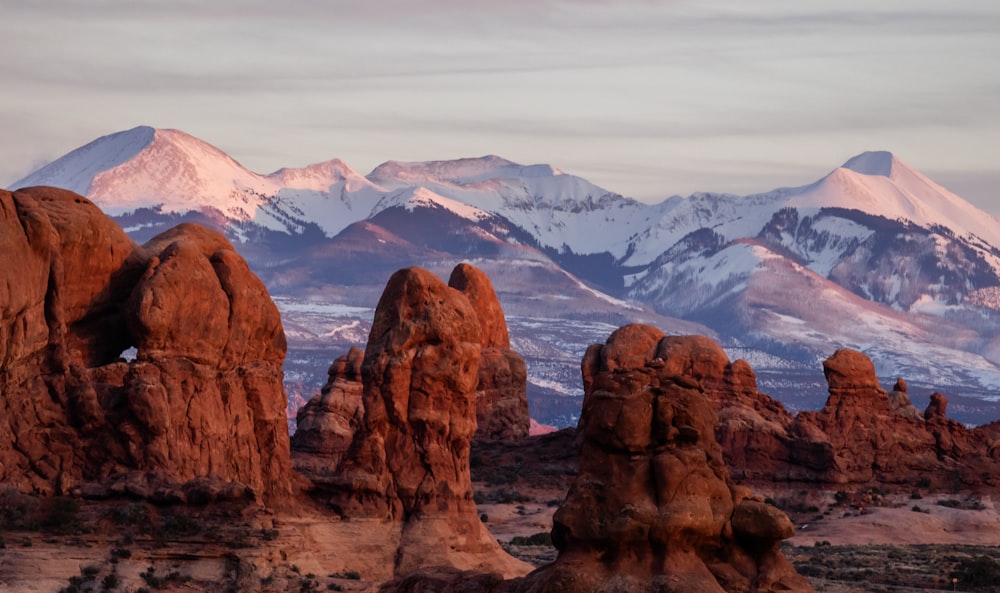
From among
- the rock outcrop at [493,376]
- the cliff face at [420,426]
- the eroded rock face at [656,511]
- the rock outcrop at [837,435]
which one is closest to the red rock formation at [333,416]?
the rock outcrop at [493,376]

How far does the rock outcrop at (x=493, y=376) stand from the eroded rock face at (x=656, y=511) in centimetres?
7164

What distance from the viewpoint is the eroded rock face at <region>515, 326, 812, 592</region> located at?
40406 mm

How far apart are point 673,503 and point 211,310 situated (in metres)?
28.1

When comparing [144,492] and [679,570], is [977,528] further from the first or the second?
[679,570]

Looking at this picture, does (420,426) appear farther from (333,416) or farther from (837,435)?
(837,435)

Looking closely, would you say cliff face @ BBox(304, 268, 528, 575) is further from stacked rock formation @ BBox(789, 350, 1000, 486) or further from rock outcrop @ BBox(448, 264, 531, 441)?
rock outcrop @ BBox(448, 264, 531, 441)

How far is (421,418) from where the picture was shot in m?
67.4

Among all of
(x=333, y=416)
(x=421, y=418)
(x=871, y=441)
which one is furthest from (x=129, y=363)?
(x=871, y=441)

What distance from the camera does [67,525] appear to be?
191 ft

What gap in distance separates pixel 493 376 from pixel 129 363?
5093cm

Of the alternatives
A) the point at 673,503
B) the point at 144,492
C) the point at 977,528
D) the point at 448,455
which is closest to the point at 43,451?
A: the point at 144,492

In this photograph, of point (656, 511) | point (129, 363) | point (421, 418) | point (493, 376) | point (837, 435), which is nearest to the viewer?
point (656, 511)

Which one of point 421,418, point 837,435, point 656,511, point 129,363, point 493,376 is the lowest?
point 837,435

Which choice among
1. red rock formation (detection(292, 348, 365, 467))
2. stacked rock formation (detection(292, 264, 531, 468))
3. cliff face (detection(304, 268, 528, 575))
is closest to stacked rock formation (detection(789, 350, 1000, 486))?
stacked rock formation (detection(292, 264, 531, 468))
